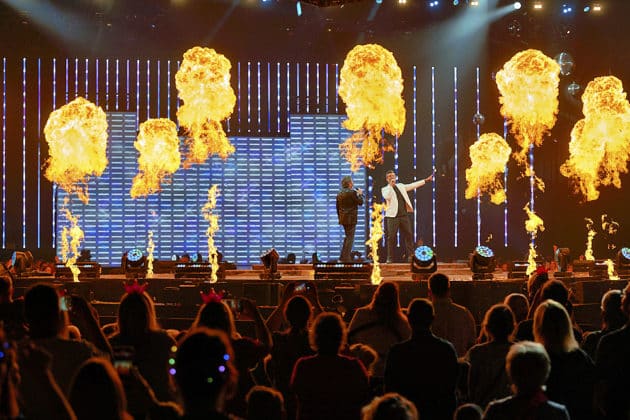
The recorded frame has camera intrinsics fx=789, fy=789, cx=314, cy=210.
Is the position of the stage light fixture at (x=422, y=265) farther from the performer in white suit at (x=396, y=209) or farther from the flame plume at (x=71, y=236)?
the flame plume at (x=71, y=236)

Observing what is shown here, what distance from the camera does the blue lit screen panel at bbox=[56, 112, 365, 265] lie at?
23.7 m

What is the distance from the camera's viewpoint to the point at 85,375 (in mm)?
3250

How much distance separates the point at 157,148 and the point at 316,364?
18190 mm

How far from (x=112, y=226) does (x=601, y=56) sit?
15.3 m

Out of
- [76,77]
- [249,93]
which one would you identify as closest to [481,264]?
[249,93]

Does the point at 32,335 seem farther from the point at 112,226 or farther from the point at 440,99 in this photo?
the point at 440,99

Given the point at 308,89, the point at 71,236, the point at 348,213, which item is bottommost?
the point at 71,236

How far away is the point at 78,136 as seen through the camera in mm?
21234

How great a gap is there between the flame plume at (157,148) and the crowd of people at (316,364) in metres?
15.9

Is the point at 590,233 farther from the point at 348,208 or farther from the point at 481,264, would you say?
the point at 348,208

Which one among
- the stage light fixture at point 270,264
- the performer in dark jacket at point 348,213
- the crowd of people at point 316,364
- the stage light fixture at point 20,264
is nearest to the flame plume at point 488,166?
the performer in dark jacket at point 348,213

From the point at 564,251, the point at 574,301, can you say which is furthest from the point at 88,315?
the point at 564,251

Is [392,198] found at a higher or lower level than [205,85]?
lower

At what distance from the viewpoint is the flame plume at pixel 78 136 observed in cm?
2127
